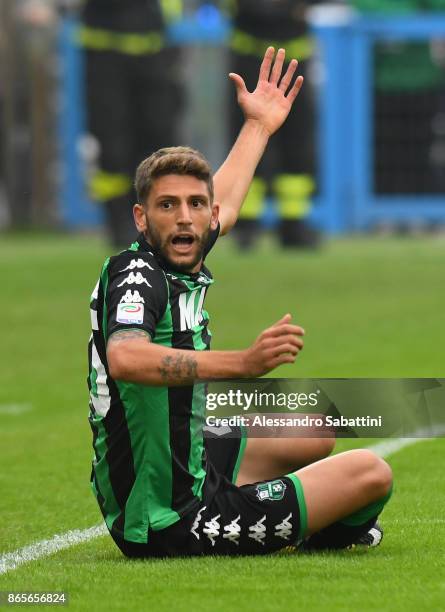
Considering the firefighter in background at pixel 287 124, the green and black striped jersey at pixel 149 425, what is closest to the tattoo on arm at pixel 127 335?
the green and black striped jersey at pixel 149 425

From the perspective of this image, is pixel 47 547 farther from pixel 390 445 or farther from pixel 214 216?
pixel 390 445

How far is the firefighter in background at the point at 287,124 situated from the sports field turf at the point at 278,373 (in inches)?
15.2

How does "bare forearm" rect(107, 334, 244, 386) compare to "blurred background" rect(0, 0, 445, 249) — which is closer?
"bare forearm" rect(107, 334, 244, 386)

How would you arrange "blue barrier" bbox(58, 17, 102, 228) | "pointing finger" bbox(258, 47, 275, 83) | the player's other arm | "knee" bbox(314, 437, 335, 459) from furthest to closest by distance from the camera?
"blue barrier" bbox(58, 17, 102, 228) < "pointing finger" bbox(258, 47, 275, 83) < "knee" bbox(314, 437, 335, 459) < the player's other arm

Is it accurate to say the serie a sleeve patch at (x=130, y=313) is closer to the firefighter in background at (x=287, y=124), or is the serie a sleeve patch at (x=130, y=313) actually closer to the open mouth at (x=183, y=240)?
the open mouth at (x=183, y=240)

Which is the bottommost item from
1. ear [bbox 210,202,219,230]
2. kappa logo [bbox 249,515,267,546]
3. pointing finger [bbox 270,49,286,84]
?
kappa logo [bbox 249,515,267,546]

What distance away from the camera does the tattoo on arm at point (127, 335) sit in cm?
480

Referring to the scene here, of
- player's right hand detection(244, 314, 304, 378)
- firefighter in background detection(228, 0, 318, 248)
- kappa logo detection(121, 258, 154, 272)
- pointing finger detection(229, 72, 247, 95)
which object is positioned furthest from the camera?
firefighter in background detection(228, 0, 318, 248)

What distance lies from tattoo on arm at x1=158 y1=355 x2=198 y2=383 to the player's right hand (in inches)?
8.2

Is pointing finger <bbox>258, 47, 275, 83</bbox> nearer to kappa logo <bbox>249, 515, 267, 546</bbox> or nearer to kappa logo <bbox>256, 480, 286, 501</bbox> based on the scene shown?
kappa logo <bbox>256, 480, 286, 501</bbox>

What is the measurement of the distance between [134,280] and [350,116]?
1793 centimetres

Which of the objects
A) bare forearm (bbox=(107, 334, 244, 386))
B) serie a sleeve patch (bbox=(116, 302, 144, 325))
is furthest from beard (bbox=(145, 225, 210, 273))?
bare forearm (bbox=(107, 334, 244, 386))

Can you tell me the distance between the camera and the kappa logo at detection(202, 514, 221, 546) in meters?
5.17

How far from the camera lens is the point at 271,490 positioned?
17.2ft
